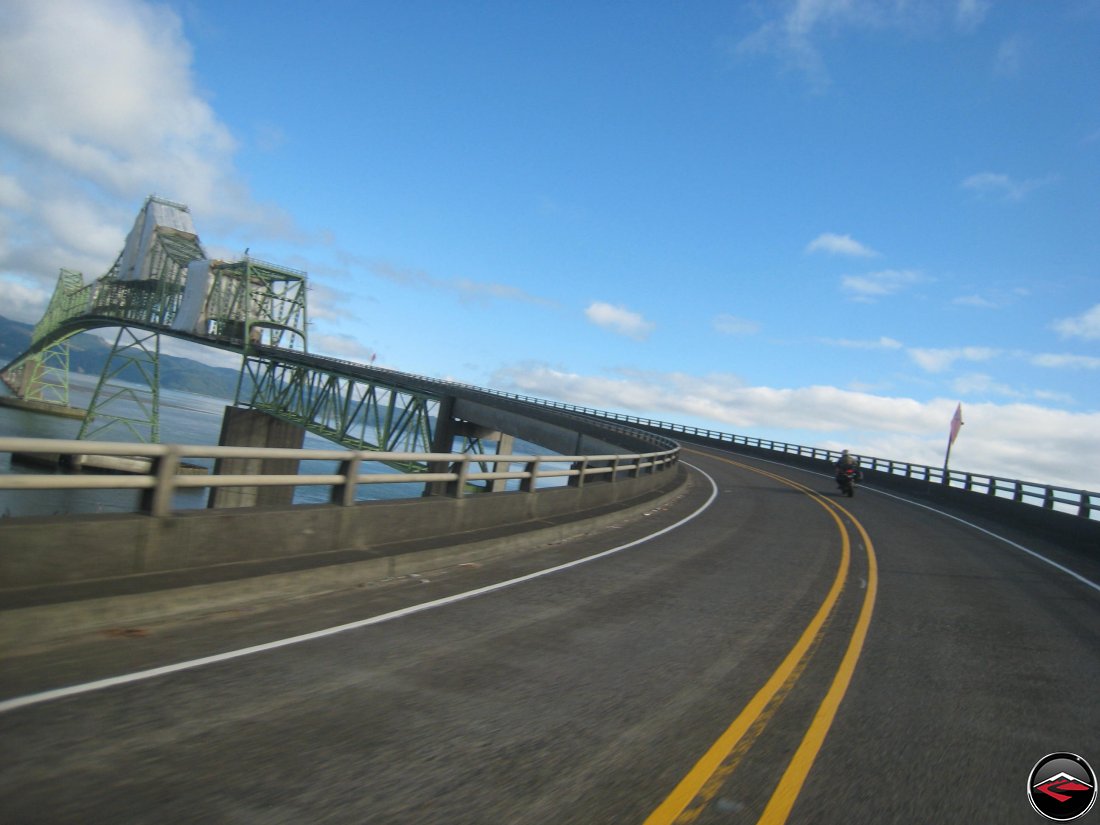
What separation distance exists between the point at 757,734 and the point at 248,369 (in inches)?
2885

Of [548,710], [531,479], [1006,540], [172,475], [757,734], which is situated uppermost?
[172,475]

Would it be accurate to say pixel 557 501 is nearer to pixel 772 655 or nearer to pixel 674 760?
pixel 772 655

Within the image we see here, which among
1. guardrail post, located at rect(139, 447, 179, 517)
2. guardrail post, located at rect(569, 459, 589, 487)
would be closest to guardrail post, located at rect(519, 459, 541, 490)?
guardrail post, located at rect(569, 459, 589, 487)

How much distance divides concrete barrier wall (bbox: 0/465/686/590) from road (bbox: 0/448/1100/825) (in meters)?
0.65

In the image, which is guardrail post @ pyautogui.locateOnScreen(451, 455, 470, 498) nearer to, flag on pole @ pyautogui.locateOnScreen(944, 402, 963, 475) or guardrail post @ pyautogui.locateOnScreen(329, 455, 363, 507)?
guardrail post @ pyautogui.locateOnScreen(329, 455, 363, 507)

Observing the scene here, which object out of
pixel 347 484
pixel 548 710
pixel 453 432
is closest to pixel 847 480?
pixel 347 484

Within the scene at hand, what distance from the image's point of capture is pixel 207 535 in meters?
6.83

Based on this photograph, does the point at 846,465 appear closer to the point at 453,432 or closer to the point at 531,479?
the point at 531,479

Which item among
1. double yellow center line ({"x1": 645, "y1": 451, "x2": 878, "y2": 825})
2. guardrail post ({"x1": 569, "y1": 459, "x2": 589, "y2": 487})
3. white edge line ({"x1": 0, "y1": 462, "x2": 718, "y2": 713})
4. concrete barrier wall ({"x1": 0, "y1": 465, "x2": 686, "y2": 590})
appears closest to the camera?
double yellow center line ({"x1": 645, "y1": 451, "x2": 878, "y2": 825})

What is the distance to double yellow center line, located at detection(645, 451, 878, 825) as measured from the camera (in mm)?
3875

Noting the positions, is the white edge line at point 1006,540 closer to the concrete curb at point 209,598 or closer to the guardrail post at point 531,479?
the guardrail post at point 531,479

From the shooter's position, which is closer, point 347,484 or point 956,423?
point 347,484

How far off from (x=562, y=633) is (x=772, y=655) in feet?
6.66

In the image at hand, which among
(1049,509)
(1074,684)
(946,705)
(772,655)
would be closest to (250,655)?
(772,655)
